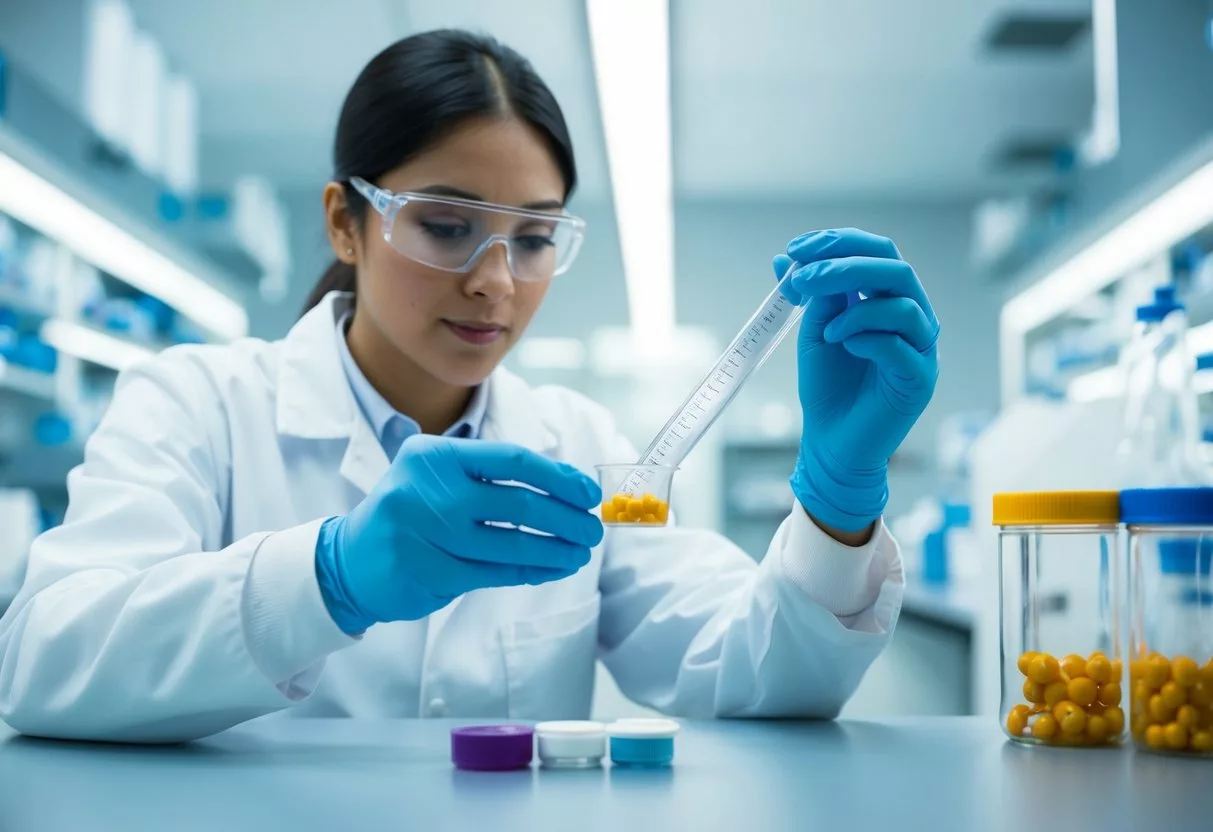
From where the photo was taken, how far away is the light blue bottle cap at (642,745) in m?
0.97

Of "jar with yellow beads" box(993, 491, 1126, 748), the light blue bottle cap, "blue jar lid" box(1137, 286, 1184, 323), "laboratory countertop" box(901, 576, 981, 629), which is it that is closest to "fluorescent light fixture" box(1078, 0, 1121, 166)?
"laboratory countertop" box(901, 576, 981, 629)

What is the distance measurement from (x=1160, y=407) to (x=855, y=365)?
0.69 metres

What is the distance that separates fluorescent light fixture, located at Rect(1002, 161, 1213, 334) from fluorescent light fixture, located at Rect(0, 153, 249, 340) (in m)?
3.97

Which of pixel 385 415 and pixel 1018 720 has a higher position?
pixel 385 415

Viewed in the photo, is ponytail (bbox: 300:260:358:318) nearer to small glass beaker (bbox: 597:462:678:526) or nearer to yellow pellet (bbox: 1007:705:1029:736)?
small glass beaker (bbox: 597:462:678:526)

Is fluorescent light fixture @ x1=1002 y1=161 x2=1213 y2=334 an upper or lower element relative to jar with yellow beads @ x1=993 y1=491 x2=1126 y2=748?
upper

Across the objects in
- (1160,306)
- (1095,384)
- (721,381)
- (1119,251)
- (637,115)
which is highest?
(637,115)

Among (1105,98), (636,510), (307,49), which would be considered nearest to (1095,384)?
(1105,98)

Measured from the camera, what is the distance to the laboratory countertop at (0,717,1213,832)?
764 mm

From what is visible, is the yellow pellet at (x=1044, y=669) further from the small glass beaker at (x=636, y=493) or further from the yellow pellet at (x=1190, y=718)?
the small glass beaker at (x=636, y=493)

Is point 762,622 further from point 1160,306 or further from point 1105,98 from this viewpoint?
point 1105,98

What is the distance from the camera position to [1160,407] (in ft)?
5.68

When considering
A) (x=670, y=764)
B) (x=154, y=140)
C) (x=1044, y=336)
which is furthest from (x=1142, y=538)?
(x=154, y=140)

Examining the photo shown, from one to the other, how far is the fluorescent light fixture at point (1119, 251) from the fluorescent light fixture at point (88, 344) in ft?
12.4
